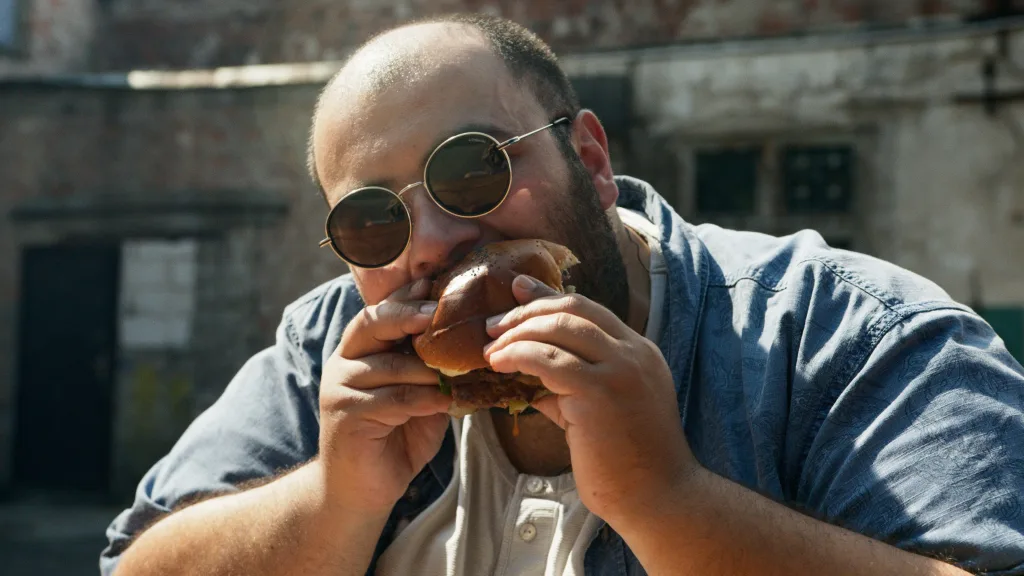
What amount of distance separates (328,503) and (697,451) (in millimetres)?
766

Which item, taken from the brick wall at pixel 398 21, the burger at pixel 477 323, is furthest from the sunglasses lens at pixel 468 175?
the brick wall at pixel 398 21

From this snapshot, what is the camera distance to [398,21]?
35.5 feet

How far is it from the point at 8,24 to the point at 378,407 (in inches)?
459

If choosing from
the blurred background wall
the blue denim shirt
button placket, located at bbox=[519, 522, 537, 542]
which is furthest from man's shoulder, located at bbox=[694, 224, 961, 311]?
the blurred background wall

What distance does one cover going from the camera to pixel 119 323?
10852 mm

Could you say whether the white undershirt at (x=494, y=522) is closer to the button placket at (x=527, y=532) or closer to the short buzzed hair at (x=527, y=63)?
the button placket at (x=527, y=532)

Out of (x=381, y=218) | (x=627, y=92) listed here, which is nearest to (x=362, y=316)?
(x=381, y=218)

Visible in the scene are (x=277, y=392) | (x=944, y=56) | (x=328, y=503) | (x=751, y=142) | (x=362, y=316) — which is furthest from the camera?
(x=751, y=142)

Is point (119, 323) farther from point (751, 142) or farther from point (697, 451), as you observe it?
point (697, 451)

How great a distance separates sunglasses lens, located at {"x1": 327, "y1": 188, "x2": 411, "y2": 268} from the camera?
2.07 meters

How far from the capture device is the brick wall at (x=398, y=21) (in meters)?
9.37

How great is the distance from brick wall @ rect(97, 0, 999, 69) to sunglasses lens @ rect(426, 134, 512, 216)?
25.6 feet

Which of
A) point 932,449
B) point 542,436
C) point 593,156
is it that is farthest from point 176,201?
point 932,449

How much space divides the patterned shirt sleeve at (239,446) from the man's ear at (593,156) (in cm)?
81
